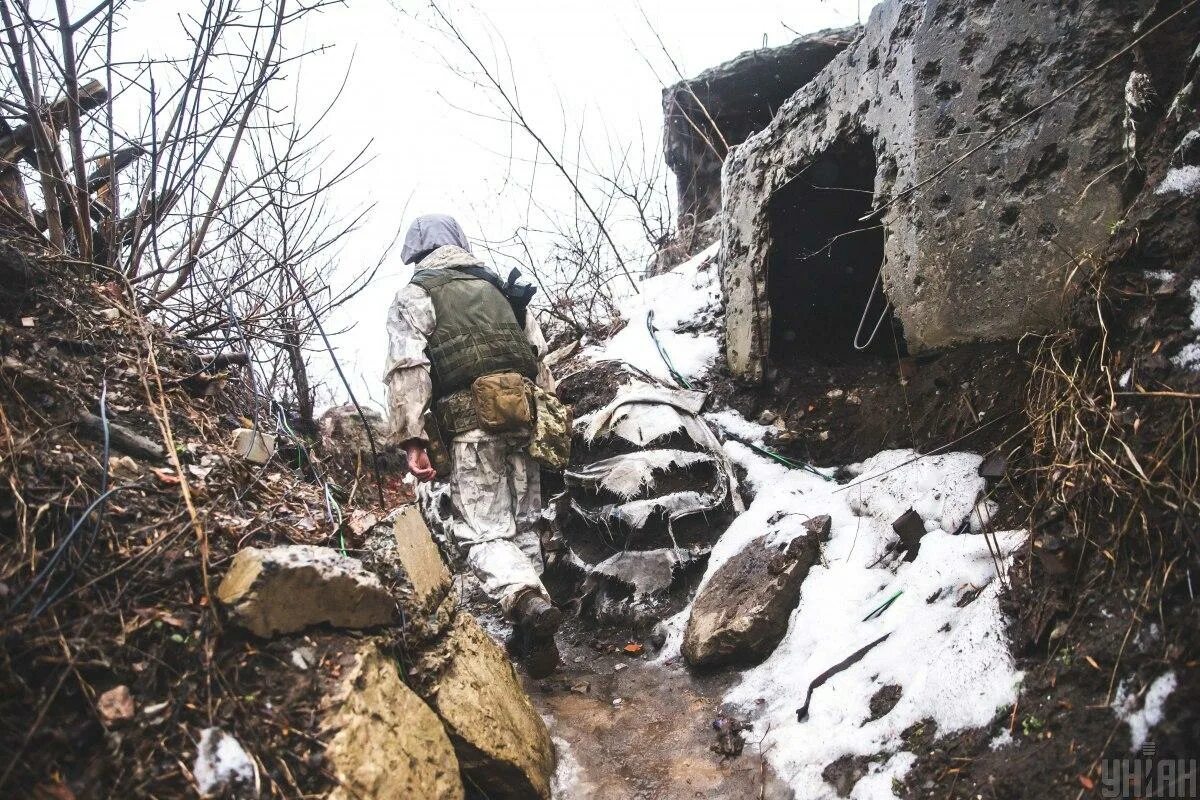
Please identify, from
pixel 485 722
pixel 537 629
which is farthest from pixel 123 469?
pixel 537 629

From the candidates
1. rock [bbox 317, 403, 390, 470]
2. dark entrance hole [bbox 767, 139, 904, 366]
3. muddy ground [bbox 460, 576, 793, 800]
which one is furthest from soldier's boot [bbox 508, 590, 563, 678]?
rock [bbox 317, 403, 390, 470]

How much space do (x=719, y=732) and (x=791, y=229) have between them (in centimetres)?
323

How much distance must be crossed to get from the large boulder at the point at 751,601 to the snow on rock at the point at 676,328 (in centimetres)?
197

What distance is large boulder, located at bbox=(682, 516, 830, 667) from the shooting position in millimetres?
2689

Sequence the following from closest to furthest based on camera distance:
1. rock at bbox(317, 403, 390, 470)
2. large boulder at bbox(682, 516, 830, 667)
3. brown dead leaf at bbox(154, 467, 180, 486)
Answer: brown dead leaf at bbox(154, 467, 180, 486) → large boulder at bbox(682, 516, 830, 667) → rock at bbox(317, 403, 390, 470)

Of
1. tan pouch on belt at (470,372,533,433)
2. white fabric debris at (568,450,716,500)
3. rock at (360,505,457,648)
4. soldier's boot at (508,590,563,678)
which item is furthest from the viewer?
white fabric debris at (568,450,716,500)

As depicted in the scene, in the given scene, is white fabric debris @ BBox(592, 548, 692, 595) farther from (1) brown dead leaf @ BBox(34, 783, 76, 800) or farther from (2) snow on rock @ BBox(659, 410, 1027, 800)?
(1) brown dead leaf @ BBox(34, 783, 76, 800)

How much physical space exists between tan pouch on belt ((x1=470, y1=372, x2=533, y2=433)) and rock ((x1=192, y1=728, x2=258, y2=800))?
1.99m

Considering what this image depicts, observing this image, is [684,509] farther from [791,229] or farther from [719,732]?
[791,229]

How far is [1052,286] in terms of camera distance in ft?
8.69

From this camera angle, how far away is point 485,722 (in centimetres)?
196

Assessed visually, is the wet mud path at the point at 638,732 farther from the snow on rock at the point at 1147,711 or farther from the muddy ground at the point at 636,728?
the snow on rock at the point at 1147,711

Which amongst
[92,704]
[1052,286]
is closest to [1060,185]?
[1052,286]

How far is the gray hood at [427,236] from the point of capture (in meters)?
3.81
